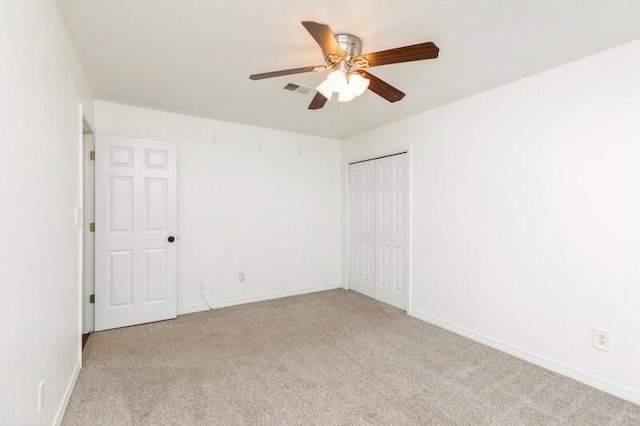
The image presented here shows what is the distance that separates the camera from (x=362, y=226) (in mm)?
4621

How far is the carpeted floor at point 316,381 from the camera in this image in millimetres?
1915

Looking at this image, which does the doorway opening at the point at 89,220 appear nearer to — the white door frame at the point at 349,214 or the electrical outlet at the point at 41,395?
the electrical outlet at the point at 41,395

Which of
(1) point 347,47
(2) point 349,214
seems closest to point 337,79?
(1) point 347,47

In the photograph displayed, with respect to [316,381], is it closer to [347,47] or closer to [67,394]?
[67,394]

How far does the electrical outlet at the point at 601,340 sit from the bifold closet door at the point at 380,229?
1.83m

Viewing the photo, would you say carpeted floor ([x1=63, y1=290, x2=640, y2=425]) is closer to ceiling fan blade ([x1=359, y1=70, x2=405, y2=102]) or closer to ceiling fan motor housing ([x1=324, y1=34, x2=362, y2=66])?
ceiling fan blade ([x1=359, y1=70, x2=405, y2=102])

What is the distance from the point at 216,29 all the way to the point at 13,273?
1.72 m

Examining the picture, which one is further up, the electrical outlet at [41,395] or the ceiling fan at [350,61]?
the ceiling fan at [350,61]

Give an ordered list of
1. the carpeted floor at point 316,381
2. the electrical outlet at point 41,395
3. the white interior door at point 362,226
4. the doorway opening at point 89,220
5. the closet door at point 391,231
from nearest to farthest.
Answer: the electrical outlet at point 41,395 < the carpeted floor at point 316,381 < the doorway opening at point 89,220 < the closet door at point 391,231 < the white interior door at point 362,226

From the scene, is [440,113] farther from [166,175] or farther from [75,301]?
[75,301]

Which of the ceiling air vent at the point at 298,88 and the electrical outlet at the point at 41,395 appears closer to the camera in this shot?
the electrical outlet at the point at 41,395

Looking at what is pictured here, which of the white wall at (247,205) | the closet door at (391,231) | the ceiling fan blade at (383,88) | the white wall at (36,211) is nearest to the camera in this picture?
the white wall at (36,211)

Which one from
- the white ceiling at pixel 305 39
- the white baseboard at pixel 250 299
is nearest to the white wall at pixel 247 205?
the white baseboard at pixel 250 299

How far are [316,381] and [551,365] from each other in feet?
6.19
